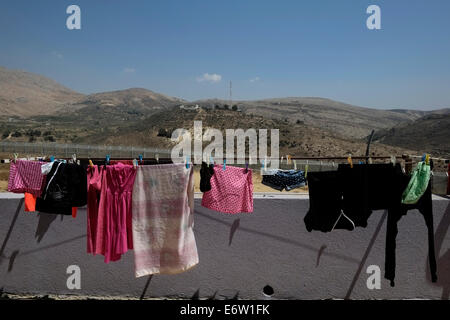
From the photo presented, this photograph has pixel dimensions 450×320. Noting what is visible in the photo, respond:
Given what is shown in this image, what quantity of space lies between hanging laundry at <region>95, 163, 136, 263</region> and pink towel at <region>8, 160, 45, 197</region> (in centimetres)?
85

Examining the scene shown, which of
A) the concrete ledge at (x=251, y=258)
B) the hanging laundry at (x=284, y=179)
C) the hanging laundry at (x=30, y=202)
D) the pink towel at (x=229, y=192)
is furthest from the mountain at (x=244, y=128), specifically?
the hanging laundry at (x=30, y=202)

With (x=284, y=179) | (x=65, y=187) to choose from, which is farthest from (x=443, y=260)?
(x=65, y=187)

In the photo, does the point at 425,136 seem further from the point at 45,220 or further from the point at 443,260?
the point at 45,220

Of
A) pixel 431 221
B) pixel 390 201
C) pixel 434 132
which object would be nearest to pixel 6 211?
pixel 390 201

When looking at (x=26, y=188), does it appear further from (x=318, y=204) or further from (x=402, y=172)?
(x=402, y=172)

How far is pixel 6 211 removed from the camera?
405cm

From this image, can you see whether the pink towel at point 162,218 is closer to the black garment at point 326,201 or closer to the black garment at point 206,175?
the black garment at point 206,175

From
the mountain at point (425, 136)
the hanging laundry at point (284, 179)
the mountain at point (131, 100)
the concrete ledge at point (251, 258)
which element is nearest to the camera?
the concrete ledge at point (251, 258)

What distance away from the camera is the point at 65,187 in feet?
12.1

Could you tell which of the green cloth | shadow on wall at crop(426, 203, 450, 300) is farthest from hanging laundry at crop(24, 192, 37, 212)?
shadow on wall at crop(426, 203, 450, 300)

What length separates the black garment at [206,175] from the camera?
3725mm

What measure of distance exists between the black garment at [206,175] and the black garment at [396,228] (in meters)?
2.32

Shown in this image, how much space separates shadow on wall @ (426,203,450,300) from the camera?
393 cm
